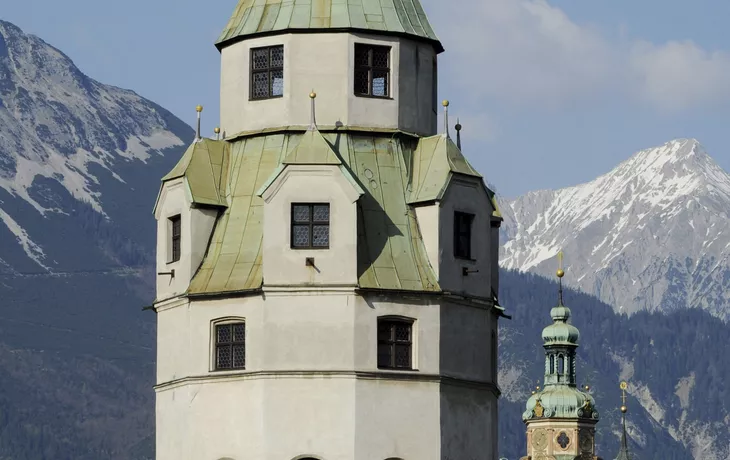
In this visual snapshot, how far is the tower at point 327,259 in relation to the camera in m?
48.9

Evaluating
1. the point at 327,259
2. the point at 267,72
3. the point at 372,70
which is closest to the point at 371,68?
the point at 372,70

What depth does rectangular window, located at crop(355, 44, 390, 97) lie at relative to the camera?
5175 centimetres

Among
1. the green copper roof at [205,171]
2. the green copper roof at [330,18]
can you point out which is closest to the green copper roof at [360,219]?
the green copper roof at [205,171]

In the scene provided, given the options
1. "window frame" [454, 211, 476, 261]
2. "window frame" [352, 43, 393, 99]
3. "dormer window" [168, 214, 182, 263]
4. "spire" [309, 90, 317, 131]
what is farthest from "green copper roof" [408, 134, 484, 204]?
"dormer window" [168, 214, 182, 263]

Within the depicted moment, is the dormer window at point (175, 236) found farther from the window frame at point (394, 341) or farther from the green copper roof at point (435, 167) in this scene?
the green copper roof at point (435, 167)

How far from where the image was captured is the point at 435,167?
50.8 m

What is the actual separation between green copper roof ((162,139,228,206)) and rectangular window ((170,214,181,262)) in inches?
35.5

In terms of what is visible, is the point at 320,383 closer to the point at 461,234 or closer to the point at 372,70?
the point at 461,234

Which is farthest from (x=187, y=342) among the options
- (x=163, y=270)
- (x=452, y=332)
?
(x=452, y=332)

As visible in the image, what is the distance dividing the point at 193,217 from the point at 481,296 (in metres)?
6.47

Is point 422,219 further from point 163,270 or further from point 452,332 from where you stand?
point 163,270

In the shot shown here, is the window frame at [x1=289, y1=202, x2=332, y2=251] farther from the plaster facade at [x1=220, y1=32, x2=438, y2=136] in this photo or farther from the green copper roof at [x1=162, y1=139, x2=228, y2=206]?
the plaster facade at [x1=220, y1=32, x2=438, y2=136]

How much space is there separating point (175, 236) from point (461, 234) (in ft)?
20.6

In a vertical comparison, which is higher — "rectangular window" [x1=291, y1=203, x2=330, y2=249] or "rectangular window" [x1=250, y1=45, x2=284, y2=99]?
"rectangular window" [x1=250, y1=45, x2=284, y2=99]
